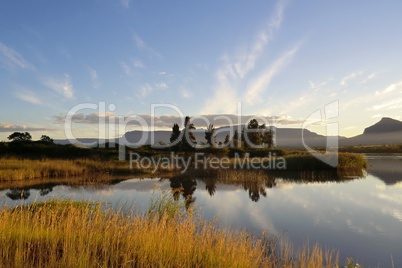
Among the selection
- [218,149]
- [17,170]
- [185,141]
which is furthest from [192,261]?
[185,141]

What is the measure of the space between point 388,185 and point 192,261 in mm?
26056

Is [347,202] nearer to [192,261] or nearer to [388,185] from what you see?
[388,185]

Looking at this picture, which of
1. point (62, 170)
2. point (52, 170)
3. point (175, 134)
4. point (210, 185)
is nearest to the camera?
point (210, 185)

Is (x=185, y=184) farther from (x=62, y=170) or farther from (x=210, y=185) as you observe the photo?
(x=62, y=170)

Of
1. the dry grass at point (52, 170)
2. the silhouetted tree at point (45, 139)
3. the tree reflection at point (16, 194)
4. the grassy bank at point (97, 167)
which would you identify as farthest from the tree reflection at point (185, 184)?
the silhouetted tree at point (45, 139)

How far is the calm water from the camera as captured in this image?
12.0m

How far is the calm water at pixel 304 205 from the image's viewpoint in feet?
39.3

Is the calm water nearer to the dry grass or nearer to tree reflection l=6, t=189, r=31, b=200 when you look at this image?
tree reflection l=6, t=189, r=31, b=200

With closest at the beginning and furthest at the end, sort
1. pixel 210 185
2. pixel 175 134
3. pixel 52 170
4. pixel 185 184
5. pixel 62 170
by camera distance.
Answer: pixel 210 185 → pixel 185 184 → pixel 52 170 → pixel 62 170 → pixel 175 134

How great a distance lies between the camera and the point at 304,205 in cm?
1927

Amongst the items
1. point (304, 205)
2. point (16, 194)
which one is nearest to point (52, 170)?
point (16, 194)

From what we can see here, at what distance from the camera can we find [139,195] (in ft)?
71.1

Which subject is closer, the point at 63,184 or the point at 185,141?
the point at 63,184

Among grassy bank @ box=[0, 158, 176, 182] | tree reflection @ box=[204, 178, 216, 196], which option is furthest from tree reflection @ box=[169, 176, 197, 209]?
grassy bank @ box=[0, 158, 176, 182]
